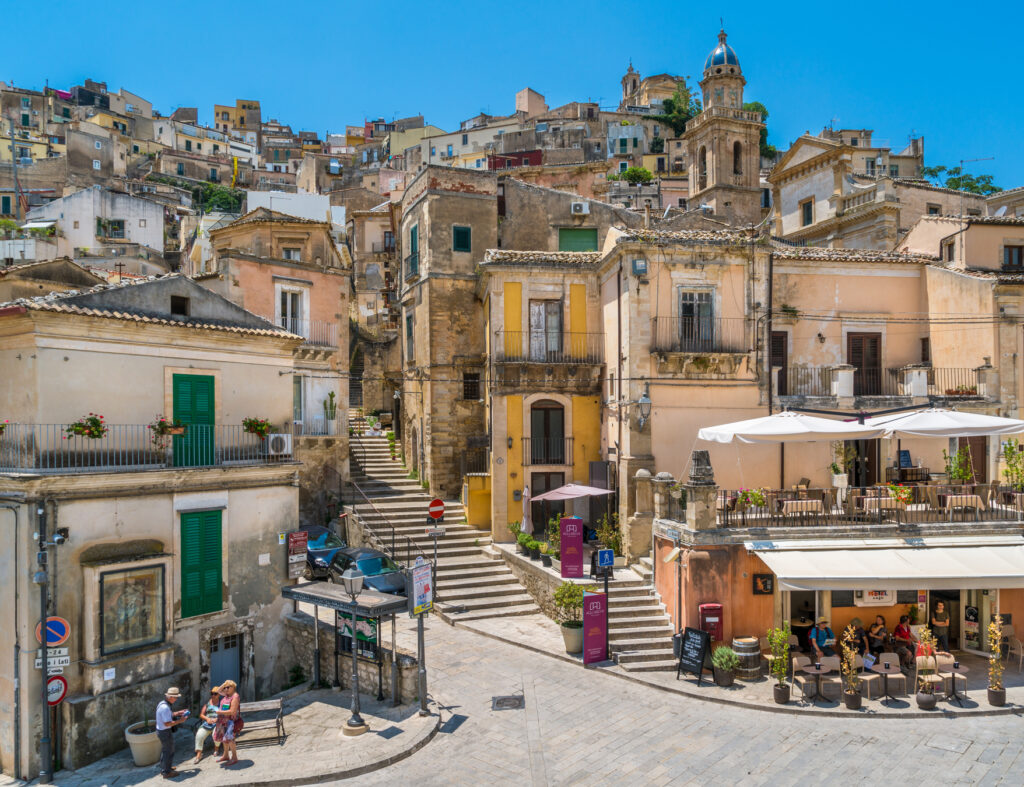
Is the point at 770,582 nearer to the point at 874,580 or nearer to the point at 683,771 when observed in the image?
the point at 874,580

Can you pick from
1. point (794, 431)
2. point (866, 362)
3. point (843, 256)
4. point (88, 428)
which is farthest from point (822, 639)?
point (88, 428)

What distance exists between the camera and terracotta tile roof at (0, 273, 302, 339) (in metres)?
13.5

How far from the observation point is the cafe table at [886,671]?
48.0 ft

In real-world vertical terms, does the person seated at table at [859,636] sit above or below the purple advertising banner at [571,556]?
below

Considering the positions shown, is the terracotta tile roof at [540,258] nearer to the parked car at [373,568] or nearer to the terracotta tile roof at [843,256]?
the terracotta tile roof at [843,256]

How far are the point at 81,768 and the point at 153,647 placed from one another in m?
2.30

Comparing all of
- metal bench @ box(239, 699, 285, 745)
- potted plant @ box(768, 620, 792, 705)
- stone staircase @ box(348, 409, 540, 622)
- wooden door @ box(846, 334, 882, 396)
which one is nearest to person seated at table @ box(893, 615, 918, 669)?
potted plant @ box(768, 620, 792, 705)

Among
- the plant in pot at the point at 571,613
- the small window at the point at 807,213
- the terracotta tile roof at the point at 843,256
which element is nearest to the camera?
the plant in pot at the point at 571,613

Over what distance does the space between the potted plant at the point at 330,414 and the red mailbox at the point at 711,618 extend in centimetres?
1568

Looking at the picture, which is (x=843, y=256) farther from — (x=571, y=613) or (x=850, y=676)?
(x=571, y=613)

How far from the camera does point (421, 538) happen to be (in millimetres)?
23250

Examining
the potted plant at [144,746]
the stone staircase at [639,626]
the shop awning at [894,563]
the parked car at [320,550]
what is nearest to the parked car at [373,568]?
the parked car at [320,550]

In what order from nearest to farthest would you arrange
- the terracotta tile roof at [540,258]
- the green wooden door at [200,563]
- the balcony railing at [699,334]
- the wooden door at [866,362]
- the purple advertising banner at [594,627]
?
the green wooden door at [200,563], the purple advertising banner at [594,627], the balcony railing at [699,334], the terracotta tile roof at [540,258], the wooden door at [866,362]

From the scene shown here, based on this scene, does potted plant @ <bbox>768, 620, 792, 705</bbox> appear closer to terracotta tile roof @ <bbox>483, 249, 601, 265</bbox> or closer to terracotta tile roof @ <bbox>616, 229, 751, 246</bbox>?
terracotta tile roof @ <bbox>616, 229, 751, 246</bbox>
